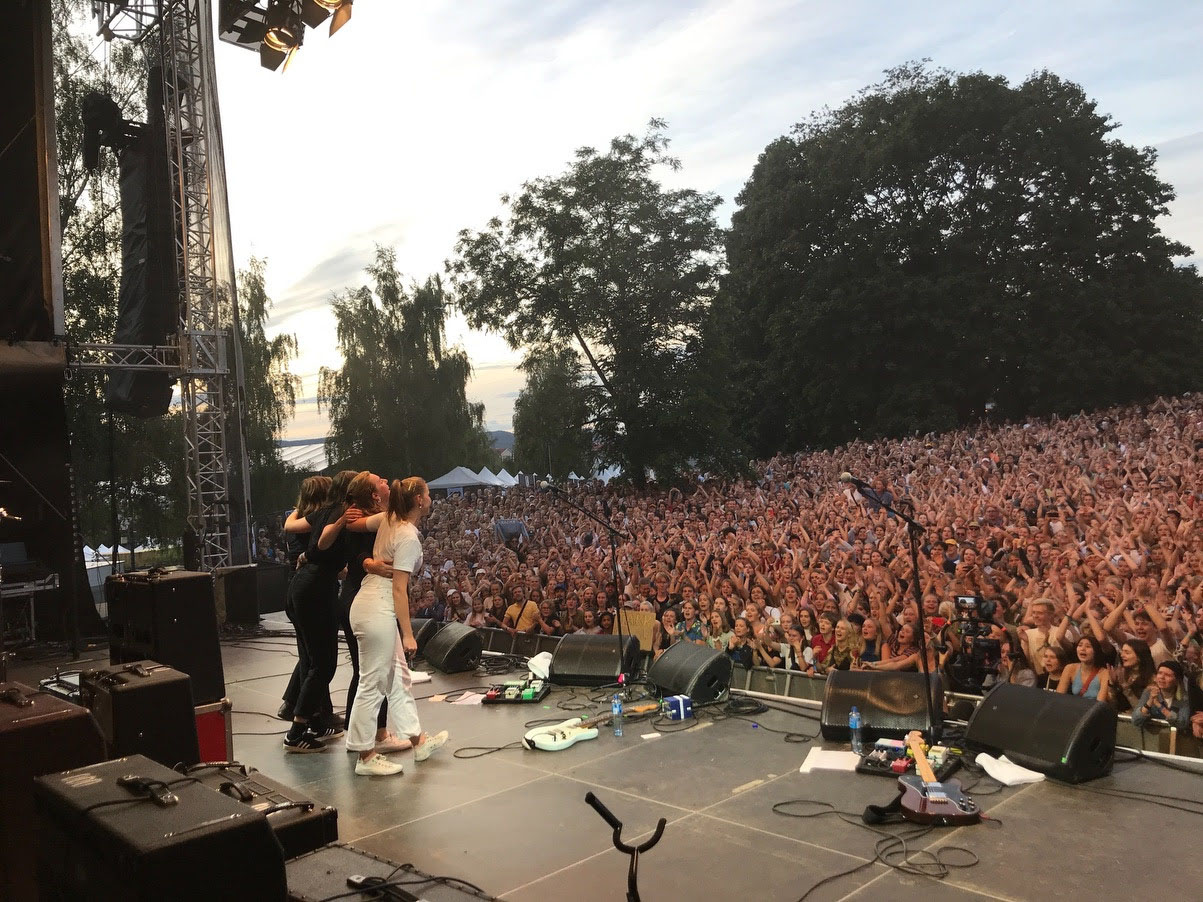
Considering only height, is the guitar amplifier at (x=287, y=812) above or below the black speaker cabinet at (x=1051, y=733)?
above

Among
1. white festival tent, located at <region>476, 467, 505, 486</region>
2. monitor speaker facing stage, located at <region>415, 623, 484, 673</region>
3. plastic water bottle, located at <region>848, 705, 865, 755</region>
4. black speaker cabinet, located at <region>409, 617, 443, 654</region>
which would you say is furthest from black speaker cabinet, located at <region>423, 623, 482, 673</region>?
white festival tent, located at <region>476, 467, 505, 486</region>

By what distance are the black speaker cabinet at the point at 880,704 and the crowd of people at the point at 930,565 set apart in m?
0.35

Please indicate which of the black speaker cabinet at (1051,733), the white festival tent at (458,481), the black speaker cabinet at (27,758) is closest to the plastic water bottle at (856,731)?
the black speaker cabinet at (1051,733)

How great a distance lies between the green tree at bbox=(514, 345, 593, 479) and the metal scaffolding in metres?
3.91

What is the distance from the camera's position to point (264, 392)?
18.5m

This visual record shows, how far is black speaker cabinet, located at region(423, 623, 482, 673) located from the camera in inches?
250

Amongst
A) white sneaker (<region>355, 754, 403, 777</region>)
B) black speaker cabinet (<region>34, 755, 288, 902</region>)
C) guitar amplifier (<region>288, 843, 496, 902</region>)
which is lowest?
white sneaker (<region>355, 754, 403, 777</region>)

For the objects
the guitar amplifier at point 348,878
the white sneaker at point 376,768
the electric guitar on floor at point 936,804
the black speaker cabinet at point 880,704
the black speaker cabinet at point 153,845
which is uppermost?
the black speaker cabinet at point 153,845

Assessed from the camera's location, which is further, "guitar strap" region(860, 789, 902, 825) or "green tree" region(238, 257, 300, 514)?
"green tree" region(238, 257, 300, 514)

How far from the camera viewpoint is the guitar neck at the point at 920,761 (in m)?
3.35

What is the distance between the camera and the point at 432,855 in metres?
3.09

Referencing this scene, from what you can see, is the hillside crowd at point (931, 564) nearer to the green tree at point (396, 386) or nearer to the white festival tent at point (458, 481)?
the white festival tent at point (458, 481)

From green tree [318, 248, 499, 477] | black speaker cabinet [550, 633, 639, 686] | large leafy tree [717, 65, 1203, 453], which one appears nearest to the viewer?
black speaker cabinet [550, 633, 639, 686]

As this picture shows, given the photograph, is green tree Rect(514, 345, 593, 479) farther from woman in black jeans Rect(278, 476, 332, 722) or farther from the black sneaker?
the black sneaker
